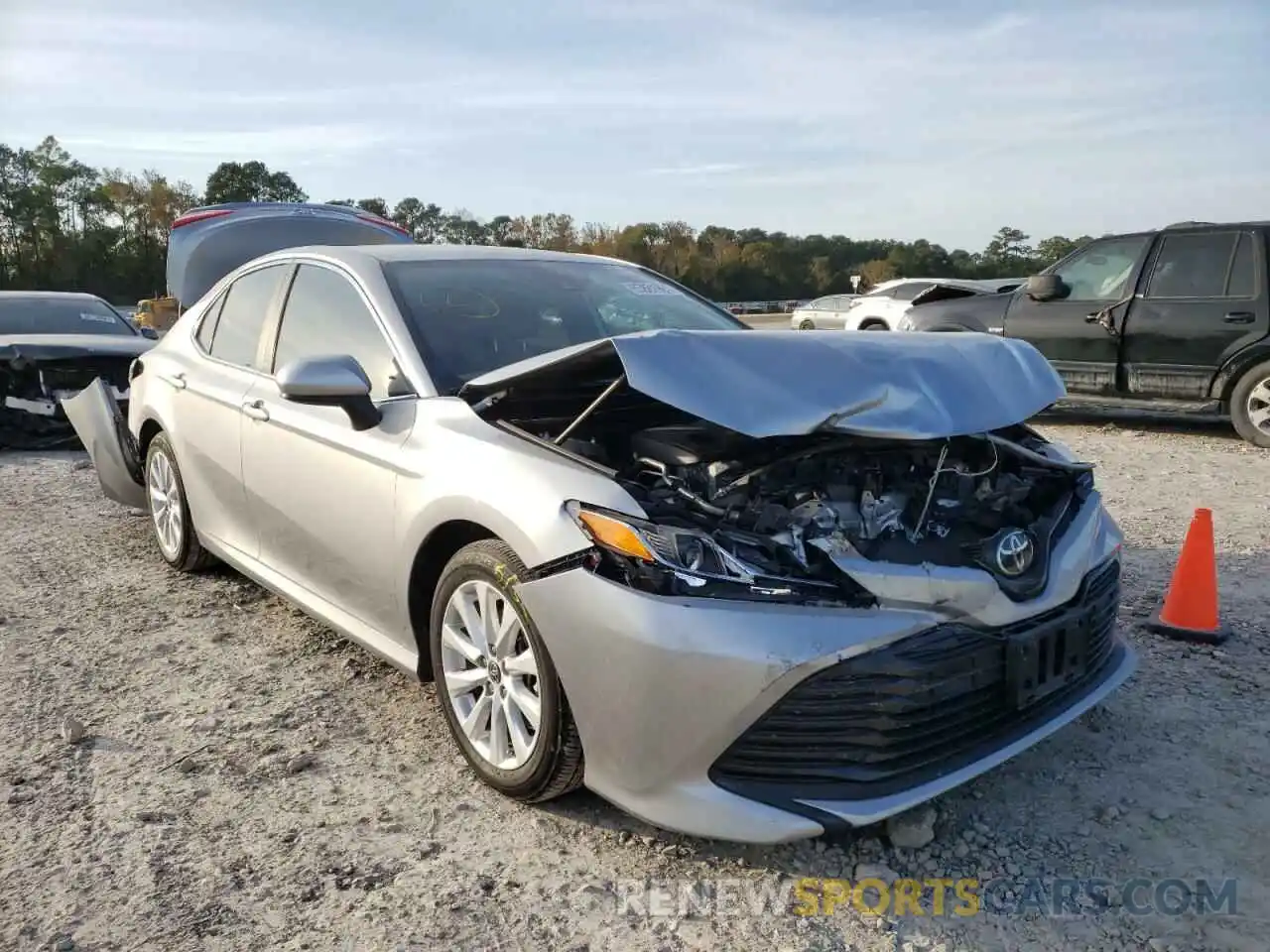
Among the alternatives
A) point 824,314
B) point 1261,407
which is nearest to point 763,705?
point 1261,407

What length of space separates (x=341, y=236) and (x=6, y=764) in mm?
8211

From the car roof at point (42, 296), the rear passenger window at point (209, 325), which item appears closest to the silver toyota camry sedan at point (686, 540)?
the rear passenger window at point (209, 325)

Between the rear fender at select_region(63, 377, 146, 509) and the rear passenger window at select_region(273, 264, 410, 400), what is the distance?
1977 millimetres

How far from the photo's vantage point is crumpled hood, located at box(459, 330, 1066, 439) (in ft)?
8.74

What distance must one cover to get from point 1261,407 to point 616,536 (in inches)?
306

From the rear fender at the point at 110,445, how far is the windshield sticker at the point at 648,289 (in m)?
2.97

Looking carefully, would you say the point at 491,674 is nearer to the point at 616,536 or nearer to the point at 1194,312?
the point at 616,536

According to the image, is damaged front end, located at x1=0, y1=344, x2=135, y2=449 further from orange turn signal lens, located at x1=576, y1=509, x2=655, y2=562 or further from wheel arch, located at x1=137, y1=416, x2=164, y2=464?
orange turn signal lens, located at x1=576, y1=509, x2=655, y2=562

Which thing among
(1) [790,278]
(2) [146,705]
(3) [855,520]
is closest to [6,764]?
(2) [146,705]

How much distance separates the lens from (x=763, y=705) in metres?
2.31

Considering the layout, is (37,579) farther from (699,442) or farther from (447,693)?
(699,442)

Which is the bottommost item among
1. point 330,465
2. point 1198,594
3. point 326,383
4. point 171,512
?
point 171,512

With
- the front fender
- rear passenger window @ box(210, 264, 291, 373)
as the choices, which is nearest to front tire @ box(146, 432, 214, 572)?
rear passenger window @ box(210, 264, 291, 373)

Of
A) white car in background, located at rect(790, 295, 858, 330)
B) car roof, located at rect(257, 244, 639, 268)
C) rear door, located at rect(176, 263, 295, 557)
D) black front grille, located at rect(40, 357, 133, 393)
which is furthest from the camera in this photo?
white car in background, located at rect(790, 295, 858, 330)
